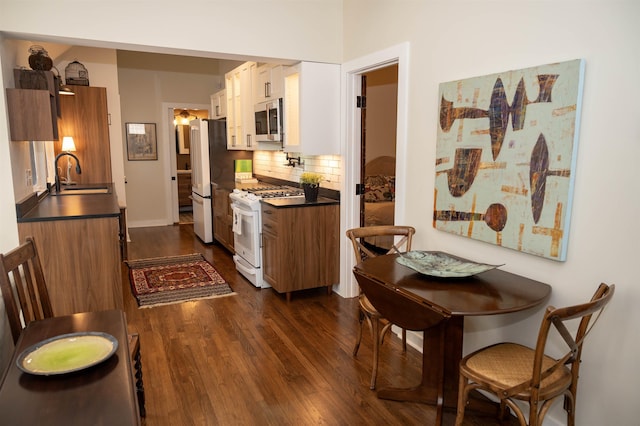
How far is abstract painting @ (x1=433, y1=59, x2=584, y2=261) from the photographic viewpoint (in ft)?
6.68

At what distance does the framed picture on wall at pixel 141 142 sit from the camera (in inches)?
290

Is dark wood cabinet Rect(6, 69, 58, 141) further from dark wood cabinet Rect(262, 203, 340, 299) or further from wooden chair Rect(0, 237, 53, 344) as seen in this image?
dark wood cabinet Rect(262, 203, 340, 299)

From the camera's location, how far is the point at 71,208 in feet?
11.2

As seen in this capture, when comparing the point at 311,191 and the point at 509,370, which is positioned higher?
the point at 311,191

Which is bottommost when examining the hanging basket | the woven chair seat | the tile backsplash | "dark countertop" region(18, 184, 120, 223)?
the woven chair seat

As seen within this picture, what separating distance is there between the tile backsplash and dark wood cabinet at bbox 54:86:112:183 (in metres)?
2.03

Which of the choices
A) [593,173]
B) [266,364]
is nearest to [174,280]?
[266,364]

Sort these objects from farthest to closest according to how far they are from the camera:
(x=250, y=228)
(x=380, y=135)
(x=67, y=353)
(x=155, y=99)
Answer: (x=155, y=99), (x=380, y=135), (x=250, y=228), (x=67, y=353)

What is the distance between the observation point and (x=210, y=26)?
135 inches

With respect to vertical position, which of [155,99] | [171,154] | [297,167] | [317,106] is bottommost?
[297,167]

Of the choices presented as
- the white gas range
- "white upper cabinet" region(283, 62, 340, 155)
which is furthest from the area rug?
"white upper cabinet" region(283, 62, 340, 155)

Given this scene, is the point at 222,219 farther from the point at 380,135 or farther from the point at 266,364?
the point at 266,364

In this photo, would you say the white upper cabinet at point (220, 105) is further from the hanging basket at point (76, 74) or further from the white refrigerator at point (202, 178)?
the hanging basket at point (76, 74)

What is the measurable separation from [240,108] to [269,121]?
1.16 metres
